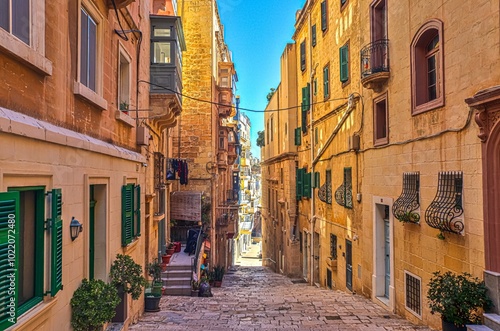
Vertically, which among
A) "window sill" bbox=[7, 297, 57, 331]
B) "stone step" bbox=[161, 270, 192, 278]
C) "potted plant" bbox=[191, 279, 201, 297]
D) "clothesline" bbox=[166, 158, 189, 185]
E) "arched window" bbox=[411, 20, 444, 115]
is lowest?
"potted plant" bbox=[191, 279, 201, 297]

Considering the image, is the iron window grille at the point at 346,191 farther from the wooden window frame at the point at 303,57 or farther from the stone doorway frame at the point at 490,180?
the wooden window frame at the point at 303,57

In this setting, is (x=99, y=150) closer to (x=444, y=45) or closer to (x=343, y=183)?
(x=444, y=45)

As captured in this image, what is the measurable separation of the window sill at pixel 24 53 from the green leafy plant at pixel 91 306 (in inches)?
122

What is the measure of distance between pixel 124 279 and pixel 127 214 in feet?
5.01

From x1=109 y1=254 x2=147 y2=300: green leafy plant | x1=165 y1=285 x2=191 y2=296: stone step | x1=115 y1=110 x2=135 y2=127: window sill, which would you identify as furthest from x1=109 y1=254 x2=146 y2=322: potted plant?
x1=165 y1=285 x2=191 y2=296: stone step

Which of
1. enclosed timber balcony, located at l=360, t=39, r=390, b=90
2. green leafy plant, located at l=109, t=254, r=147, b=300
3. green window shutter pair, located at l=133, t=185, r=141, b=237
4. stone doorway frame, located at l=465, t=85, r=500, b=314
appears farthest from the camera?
enclosed timber balcony, located at l=360, t=39, r=390, b=90

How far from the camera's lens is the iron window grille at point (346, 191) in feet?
47.7

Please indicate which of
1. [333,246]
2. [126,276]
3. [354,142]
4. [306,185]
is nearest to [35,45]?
[126,276]

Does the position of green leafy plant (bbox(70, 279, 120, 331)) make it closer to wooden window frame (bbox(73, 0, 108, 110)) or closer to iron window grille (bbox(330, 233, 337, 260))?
wooden window frame (bbox(73, 0, 108, 110))

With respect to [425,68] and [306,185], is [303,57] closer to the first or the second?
[306,185]

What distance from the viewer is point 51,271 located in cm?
509

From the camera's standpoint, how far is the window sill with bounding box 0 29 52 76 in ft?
13.0

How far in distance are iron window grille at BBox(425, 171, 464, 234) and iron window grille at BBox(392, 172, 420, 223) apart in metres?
0.89

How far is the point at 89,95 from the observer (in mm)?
6492
